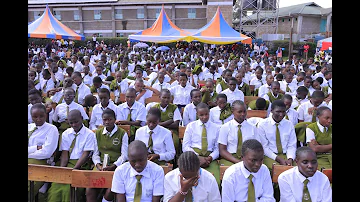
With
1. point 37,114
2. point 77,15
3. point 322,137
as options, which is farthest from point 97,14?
point 322,137

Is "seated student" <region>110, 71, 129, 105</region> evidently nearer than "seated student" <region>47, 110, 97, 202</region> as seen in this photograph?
No

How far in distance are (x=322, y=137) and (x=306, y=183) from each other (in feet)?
4.52

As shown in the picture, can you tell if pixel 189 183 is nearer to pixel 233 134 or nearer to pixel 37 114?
pixel 233 134

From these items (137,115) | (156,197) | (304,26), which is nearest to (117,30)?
(304,26)

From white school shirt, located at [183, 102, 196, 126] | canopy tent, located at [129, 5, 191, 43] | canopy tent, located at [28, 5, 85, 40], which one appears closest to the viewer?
white school shirt, located at [183, 102, 196, 126]

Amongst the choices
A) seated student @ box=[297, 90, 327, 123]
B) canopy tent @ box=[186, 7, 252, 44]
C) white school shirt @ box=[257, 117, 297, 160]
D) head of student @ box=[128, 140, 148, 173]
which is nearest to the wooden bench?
seated student @ box=[297, 90, 327, 123]

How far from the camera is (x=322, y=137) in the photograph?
4059 millimetres

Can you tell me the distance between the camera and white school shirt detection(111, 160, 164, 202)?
9.74 ft

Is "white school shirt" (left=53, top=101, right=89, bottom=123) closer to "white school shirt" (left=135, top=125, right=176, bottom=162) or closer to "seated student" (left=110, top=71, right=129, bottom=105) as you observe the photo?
"white school shirt" (left=135, top=125, right=176, bottom=162)

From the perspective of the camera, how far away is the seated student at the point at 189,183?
2.60m

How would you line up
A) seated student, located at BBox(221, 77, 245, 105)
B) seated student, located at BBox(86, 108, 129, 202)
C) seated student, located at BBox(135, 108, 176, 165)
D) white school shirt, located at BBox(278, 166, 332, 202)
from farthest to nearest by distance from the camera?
seated student, located at BBox(221, 77, 245, 105) < seated student, located at BBox(135, 108, 176, 165) < seated student, located at BBox(86, 108, 129, 202) < white school shirt, located at BBox(278, 166, 332, 202)

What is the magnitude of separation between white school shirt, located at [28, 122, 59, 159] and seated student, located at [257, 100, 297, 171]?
2.96 m

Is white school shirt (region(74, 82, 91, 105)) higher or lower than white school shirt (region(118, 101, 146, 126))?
higher
